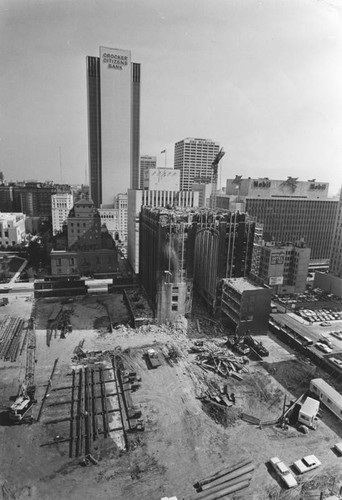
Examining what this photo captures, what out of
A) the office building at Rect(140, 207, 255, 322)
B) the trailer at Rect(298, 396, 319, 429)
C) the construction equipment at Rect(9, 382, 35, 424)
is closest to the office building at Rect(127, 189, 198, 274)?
the office building at Rect(140, 207, 255, 322)

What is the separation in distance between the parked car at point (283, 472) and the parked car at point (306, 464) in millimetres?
757

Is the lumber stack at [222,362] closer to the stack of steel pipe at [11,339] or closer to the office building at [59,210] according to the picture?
the stack of steel pipe at [11,339]

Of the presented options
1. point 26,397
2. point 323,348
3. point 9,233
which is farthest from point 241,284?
point 9,233

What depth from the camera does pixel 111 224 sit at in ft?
314

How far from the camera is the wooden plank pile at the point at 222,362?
107 feet

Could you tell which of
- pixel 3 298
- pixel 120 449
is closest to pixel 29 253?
pixel 3 298

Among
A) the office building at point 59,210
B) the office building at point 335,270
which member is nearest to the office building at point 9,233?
the office building at point 59,210

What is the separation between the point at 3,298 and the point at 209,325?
107 feet

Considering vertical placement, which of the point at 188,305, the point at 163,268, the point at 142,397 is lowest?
the point at 142,397

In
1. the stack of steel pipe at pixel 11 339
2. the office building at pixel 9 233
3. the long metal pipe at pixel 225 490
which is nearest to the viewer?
the long metal pipe at pixel 225 490

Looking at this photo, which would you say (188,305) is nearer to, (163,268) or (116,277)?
(163,268)

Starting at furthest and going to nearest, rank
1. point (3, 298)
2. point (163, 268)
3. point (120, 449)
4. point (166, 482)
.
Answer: point (3, 298), point (163, 268), point (120, 449), point (166, 482)

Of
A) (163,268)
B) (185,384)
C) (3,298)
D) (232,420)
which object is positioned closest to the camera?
(232,420)

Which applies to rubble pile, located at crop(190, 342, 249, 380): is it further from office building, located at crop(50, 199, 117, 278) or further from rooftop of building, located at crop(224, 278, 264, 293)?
office building, located at crop(50, 199, 117, 278)
